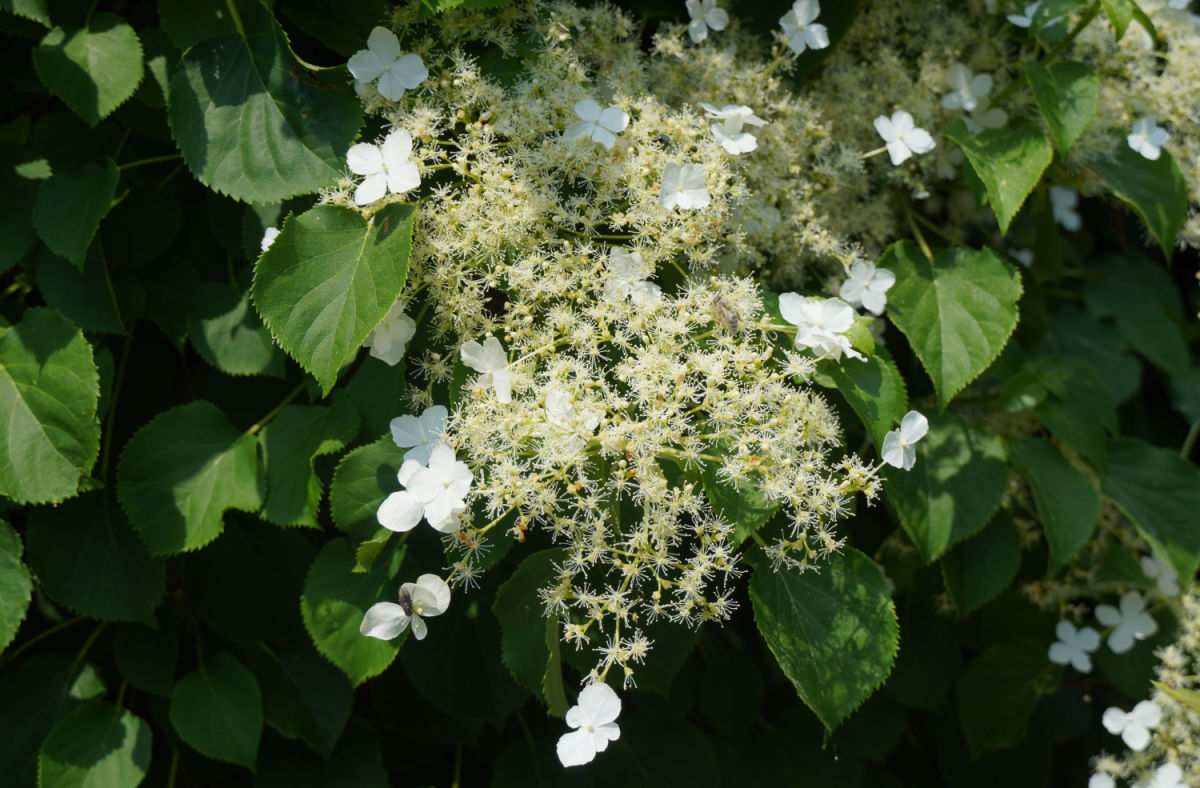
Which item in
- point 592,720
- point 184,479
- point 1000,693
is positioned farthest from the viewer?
point 1000,693

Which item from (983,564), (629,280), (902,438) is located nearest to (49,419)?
(629,280)

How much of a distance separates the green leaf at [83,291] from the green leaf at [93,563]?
0.83 feet

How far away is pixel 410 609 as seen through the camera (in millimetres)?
1229

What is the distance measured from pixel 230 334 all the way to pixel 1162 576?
171cm

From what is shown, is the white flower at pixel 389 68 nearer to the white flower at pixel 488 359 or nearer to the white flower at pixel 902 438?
the white flower at pixel 488 359

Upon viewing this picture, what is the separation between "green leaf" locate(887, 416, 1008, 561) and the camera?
1566 millimetres

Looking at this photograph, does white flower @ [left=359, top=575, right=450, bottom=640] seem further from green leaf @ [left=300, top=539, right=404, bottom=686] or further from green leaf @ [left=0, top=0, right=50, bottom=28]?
green leaf @ [left=0, top=0, right=50, bottom=28]

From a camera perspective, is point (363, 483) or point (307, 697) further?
point (307, 697)

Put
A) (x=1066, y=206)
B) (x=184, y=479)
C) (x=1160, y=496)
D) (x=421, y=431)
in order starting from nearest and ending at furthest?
(x=421, y=431)
(x=184, y=479)
(x=1160, y=496)
(x=1066, y=206)

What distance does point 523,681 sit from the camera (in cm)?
135

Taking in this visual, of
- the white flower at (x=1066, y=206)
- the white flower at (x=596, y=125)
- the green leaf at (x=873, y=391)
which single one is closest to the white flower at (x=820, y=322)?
the green leaf at (x=873, y=391)

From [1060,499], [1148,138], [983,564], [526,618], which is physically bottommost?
[983,564]

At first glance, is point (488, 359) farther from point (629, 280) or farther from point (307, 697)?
point (307, 697)

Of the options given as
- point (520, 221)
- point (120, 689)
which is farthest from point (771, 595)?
point (120, 689)
